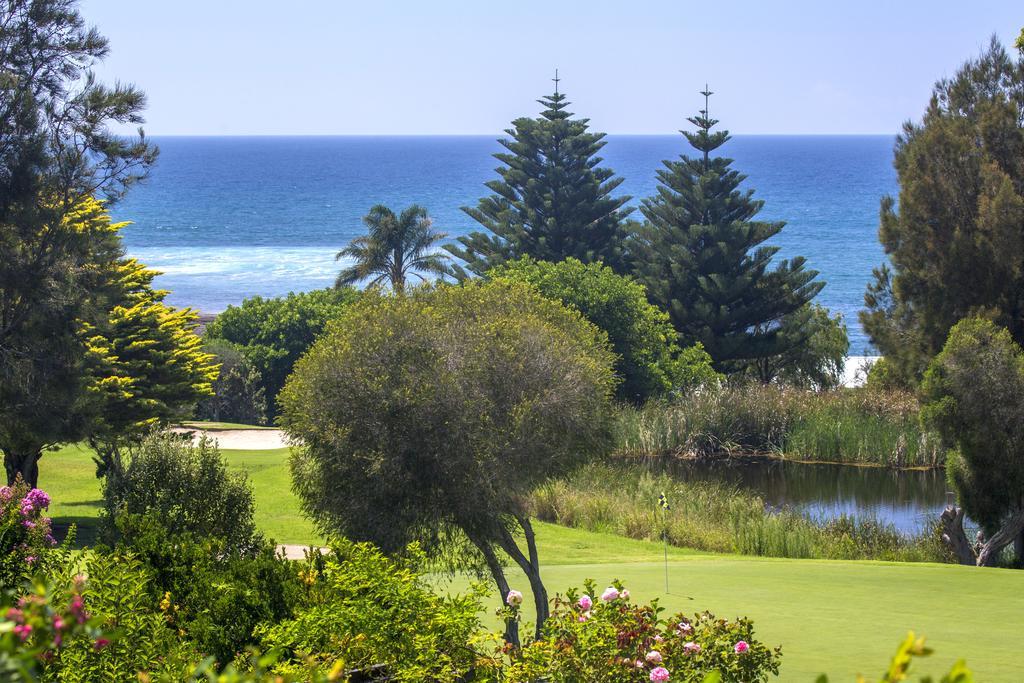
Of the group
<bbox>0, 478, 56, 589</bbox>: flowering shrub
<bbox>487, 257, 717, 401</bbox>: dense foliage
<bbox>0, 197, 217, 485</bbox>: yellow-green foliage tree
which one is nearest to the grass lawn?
<bbox>0, 197, 217, 485</bbox>: yellow-green foliage tree

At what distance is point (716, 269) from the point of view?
37844 millimetres

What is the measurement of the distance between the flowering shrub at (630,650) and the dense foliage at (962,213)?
16090 millimetres

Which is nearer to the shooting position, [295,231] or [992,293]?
[992,293]

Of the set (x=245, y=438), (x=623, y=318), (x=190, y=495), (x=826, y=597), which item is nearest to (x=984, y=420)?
(x=826, y=597)

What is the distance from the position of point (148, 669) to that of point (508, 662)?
235 centimetres

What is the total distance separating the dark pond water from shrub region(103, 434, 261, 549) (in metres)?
11.3

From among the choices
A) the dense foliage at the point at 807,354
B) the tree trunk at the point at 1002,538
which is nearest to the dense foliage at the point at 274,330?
the dense foliage at the point at 807,354

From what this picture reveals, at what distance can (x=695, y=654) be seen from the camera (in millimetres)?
7039

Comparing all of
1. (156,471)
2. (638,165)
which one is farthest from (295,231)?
(156,471)

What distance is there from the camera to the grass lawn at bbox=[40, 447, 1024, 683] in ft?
28.2

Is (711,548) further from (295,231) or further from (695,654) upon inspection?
(295,231)

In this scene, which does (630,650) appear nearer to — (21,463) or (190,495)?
(190,495)

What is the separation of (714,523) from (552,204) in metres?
24.5

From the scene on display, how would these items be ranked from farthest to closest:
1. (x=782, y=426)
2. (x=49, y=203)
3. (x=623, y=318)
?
(x=623, y=318), (x=782, y=426), (x=49, y=203)
